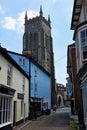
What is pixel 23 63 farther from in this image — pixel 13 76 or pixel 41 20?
pixel 41 20

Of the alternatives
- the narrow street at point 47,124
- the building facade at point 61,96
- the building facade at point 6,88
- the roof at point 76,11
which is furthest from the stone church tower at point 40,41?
the building facade at point 6,88

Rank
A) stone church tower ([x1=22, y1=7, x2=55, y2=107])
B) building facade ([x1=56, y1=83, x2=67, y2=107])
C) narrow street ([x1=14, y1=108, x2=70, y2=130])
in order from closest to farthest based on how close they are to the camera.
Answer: narrow street ([x1=14, y1=108, x2=70, y2=130]) → stone church tower ([x1=22, y1=7, x2=55, y2=107]) → building facade ([x1=56, y1=83, x2=67, y2=107])

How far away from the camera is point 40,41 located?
102 meters

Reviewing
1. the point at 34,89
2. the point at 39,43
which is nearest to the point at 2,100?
the point at 34,89

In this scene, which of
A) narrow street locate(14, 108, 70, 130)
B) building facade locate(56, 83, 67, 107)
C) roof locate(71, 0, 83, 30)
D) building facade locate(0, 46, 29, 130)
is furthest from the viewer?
building facade locate(56, 83, 67, 107)

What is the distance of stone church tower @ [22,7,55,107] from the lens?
96.8 meters

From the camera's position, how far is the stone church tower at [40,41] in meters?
96.8

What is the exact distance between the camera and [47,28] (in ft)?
372

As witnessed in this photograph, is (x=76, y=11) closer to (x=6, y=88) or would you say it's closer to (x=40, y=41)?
(x=6, y=88)

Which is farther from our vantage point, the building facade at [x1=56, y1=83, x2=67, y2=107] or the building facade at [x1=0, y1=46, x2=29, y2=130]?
the building facade at [x1=56, y1=83, x2=67, y2=107]

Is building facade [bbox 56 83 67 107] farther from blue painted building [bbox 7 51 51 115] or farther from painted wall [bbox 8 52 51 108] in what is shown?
blue painted building [bbox 7 51 51 115]

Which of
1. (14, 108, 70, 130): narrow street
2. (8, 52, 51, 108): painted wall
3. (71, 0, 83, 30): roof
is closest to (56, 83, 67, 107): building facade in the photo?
(8, 52, 51, 108): painted wall

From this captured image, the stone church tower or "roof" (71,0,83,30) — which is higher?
the stone church tower

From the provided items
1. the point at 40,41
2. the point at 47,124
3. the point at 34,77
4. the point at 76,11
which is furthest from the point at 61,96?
the point at 76,11
